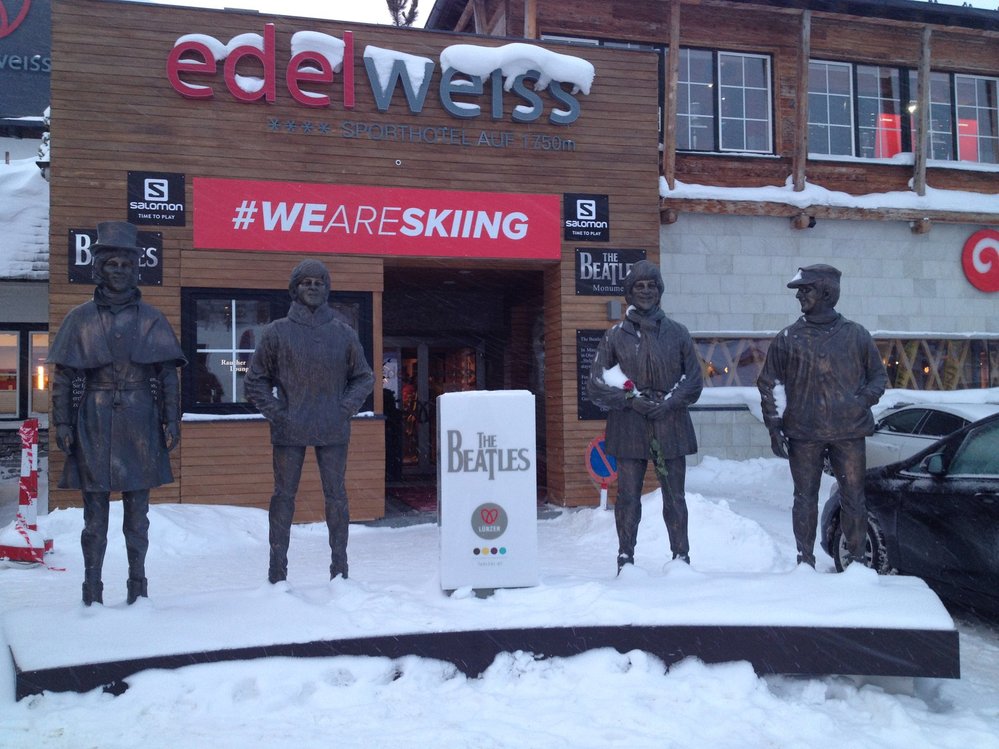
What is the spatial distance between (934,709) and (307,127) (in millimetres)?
7884

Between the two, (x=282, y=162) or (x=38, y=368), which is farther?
(x=38, y=368)

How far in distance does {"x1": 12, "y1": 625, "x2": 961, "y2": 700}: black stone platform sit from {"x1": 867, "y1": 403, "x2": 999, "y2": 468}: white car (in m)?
5.84

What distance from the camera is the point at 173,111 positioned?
29.3ft

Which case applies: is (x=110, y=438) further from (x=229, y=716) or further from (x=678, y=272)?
(x=678, y=272)

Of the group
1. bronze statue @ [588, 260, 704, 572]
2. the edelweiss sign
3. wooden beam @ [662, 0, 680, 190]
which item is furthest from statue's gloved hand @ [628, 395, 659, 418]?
wooden beam @ [662, 0, 680, 190]

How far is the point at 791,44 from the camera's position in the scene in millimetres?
13031

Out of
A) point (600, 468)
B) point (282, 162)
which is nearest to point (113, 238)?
point (282, 162)

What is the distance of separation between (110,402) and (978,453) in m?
5.27

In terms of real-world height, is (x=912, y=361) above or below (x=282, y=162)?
below

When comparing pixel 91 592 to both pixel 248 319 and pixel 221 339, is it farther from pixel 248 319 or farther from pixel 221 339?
pixel 248 319

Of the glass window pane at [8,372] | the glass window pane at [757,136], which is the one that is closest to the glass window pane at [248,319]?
the glass window pane at [757,136]

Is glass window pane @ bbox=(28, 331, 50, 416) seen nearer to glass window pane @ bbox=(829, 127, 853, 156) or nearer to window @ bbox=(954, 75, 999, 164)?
glass window pane @ bbox=(829, 127, 853, 156)

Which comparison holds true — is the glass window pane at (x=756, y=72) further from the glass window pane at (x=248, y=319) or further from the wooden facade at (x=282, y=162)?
the glass window pane at (x=248, y=319)

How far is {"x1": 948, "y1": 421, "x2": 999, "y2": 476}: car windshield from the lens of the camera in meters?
5.37
